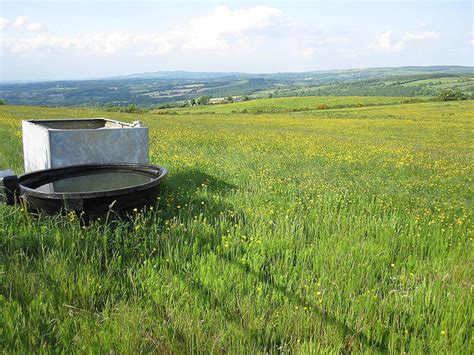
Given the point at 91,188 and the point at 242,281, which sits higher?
the point at 91,188

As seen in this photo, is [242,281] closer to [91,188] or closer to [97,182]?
[91,188]

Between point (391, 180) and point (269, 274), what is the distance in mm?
7443

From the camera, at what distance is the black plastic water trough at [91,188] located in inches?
181

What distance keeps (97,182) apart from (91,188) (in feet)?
0.65

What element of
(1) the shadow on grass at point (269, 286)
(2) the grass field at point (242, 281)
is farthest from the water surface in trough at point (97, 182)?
(1) the shadow on grass at point (269, 286)

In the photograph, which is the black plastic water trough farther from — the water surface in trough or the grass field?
the grass field

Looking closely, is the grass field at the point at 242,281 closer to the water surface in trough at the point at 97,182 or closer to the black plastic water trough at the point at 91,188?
the black plastic water trough at the point at 91,188

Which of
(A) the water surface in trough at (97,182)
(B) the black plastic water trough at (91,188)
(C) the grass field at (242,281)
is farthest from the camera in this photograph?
(A) the water surface in trough at (97,182)

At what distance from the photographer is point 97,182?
6.46 m

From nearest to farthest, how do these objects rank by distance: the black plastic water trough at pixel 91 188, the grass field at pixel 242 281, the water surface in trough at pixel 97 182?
the grass field at pixel 242 281, the black plastic water trough at pixel 91 188, the water surface in trough at pixel 97 182

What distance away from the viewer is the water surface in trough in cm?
612

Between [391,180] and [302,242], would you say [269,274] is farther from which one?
[391,180]

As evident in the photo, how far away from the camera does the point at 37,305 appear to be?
120 inches

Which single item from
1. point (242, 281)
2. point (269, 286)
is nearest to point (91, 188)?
point (242, 281)
